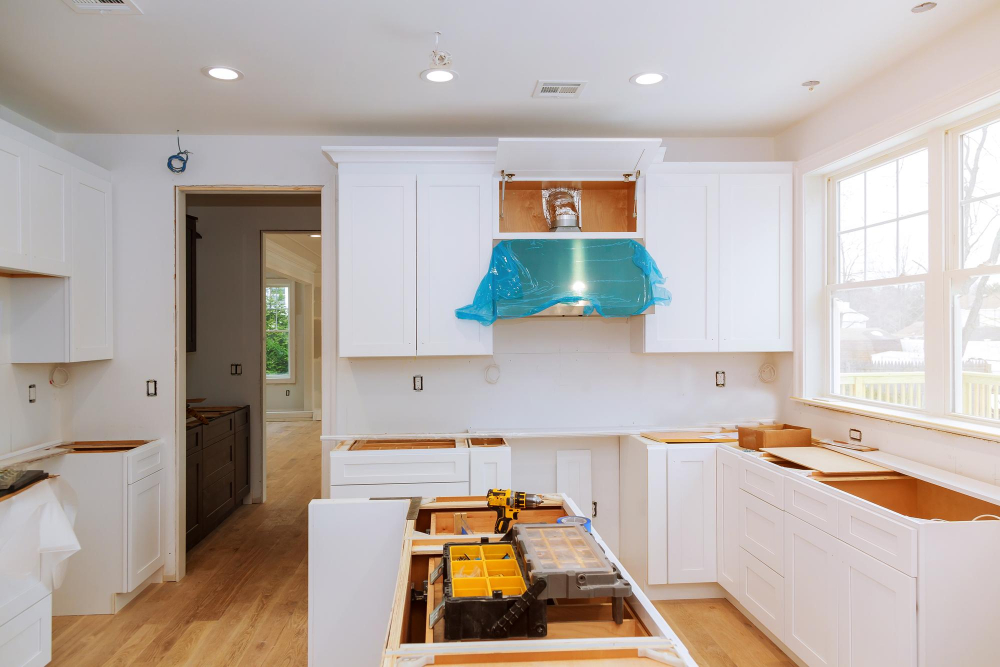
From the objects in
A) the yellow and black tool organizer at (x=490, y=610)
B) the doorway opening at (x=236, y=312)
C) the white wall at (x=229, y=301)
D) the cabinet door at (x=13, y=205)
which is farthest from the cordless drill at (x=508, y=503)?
the white wall at (x=229, y=301)

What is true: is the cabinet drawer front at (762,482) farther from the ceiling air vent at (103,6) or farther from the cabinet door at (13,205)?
the cabinet door at (13,205)

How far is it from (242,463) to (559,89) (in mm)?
4175

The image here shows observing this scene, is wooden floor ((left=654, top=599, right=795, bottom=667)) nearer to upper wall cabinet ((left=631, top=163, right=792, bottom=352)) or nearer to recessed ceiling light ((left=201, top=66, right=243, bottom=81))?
upper wall cabinet ((left=631, top=163, right=792, bottom=352))

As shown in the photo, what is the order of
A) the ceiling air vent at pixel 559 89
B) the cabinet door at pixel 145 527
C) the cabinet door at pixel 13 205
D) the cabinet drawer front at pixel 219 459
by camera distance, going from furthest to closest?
the cabinet drawer front at pixel 219 459 < the cabinet door at pixel 145 527 < the ceiling air vent at pixel 559 89 < the cabinet door at pixel 13 205

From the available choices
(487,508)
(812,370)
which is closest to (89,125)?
(487,508)

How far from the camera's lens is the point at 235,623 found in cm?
304

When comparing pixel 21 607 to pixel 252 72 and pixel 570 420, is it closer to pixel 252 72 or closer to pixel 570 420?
pixel 252 72

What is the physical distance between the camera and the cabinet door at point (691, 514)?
10.7ft

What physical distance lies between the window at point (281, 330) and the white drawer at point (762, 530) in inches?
338

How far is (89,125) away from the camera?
134 inches

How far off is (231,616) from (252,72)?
9.21 ft

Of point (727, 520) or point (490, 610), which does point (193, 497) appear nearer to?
point (727, 520)

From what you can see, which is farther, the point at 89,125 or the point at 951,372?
the point at 89,125

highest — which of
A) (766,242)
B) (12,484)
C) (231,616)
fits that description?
(766,242)
